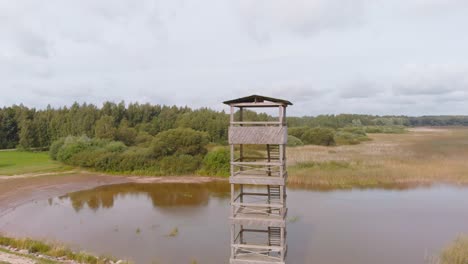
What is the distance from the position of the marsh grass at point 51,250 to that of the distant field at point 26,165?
A: 22.7 m

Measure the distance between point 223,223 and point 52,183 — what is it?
64.6 ft

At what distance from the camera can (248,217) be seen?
1150cm

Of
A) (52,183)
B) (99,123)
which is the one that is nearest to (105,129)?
(99,123)

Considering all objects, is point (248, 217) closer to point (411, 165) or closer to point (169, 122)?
point (411, 165)

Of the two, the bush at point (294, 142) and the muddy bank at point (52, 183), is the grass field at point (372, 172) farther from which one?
the bush at point (294, 142)

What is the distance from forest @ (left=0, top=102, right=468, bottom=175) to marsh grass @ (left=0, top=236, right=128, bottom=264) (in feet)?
67.7

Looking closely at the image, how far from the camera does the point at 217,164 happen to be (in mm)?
34438

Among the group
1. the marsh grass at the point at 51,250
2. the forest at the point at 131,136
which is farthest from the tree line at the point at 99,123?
the marsh grass at the point at 51,250

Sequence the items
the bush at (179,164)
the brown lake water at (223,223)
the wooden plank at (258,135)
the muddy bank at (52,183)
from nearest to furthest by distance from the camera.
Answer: the wooden plank at (258,135) → the brown lake water at (223,223) → the muddy bank at (52,183) → the bush at (179,164)

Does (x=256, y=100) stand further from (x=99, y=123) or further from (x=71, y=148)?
(x=99, y=123)

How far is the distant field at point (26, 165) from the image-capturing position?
35.6 meters

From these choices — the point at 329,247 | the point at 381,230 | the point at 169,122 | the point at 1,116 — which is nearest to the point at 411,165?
the point at 381,230

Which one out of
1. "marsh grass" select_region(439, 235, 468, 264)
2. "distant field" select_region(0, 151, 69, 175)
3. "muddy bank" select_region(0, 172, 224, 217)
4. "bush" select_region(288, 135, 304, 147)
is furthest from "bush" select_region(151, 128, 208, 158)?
"marsh grass" select_region(439, 235, 468, 264)

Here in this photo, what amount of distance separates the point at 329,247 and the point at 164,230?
320 inches
